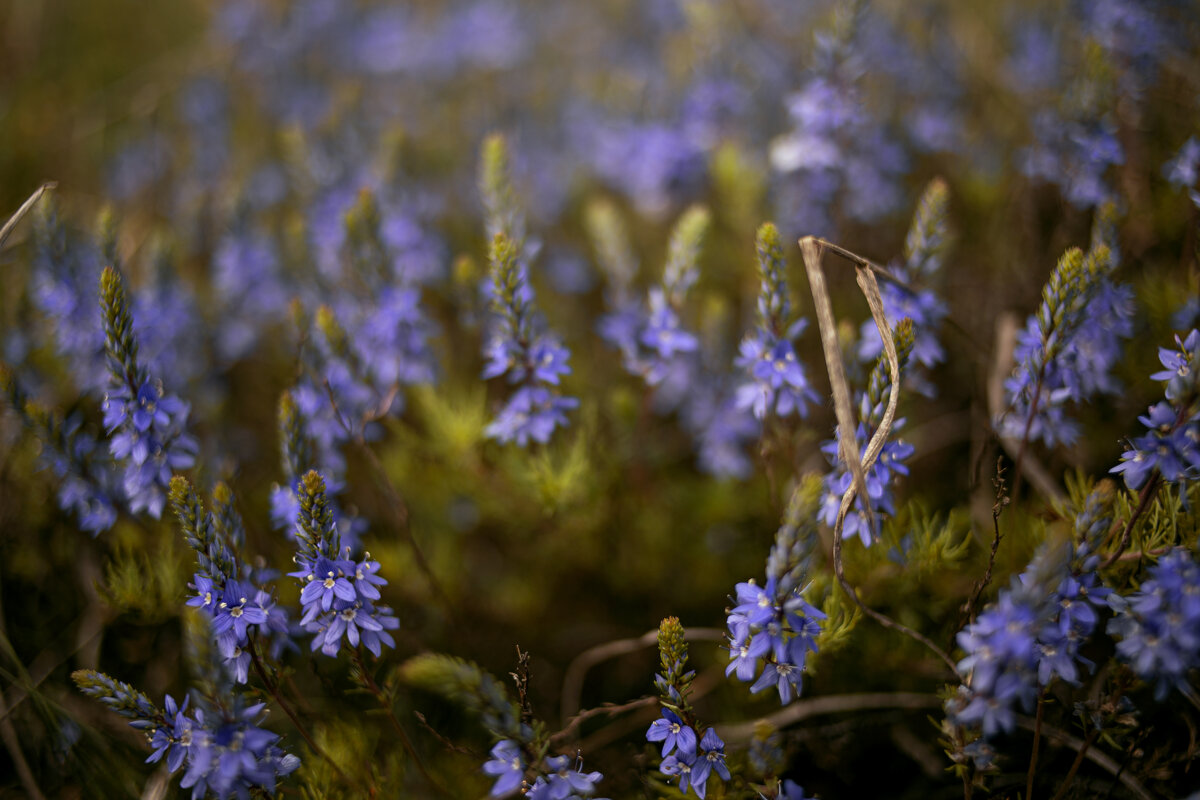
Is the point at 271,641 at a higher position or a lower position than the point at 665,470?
higher

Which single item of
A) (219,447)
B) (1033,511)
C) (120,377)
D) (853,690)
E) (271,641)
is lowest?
(853,690)

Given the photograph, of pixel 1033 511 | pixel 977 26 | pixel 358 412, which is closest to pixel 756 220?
pixel 1033 511

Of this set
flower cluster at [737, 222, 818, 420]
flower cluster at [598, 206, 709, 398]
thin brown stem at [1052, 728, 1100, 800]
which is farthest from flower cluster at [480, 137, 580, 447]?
thin brown stem at [1052, 728, 1100, 800]

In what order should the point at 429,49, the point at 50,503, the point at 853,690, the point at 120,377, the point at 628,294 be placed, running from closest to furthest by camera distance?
1. the point at 120,377
2. the point at 853,690
3. the point at 50,503
4. the point at 628,294
5. the point at 429,49

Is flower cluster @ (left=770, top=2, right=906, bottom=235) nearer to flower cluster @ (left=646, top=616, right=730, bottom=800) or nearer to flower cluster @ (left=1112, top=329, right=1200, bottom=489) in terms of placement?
flower cluster @ (left=1112, top=329, right=1200, bottom=489)

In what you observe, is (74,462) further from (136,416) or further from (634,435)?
(634,435)

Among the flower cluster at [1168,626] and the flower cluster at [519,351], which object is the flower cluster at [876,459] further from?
the flower cluster at [519,351]

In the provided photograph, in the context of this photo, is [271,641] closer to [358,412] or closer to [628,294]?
[358,412]
